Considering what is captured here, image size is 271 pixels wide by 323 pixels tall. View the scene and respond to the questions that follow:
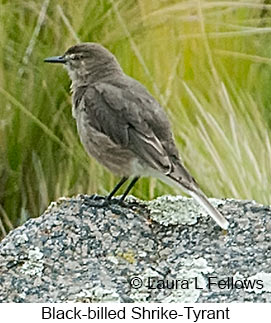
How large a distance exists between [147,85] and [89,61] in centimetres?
30

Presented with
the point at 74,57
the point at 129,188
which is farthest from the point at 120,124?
the point at 74,57

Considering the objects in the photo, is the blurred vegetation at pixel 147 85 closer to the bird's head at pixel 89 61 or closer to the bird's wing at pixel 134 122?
the bird's head at pixel 89 61

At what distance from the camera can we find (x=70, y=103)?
191 inches

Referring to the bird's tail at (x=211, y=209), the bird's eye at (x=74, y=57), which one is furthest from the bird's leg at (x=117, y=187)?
the bird's eye at (x=74, y=57)

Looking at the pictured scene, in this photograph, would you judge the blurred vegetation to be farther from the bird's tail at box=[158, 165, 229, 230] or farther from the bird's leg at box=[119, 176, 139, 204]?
the bird's tail at box=[158, 165, 229, 230]

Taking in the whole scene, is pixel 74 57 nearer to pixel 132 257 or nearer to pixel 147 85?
pixel 147 85

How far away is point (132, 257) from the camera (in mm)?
4312

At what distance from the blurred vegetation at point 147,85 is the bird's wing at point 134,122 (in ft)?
0.89

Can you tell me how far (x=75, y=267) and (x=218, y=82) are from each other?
1.17 m

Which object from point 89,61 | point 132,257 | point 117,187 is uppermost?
point 89,61

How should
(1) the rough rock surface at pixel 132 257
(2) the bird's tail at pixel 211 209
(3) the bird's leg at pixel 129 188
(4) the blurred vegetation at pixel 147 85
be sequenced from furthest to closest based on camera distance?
(4) the blurred vegetation at pixel 147 85, (3) the bird's leg at pixel 129 188, (2) the bird's tail at pixel 211 209, (1) the rough rock surface at pixel 132 257

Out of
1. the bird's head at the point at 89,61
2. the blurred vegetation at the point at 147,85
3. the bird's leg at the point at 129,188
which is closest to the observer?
the bird's leg at the point at 129,188

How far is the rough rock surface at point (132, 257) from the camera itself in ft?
13.8
